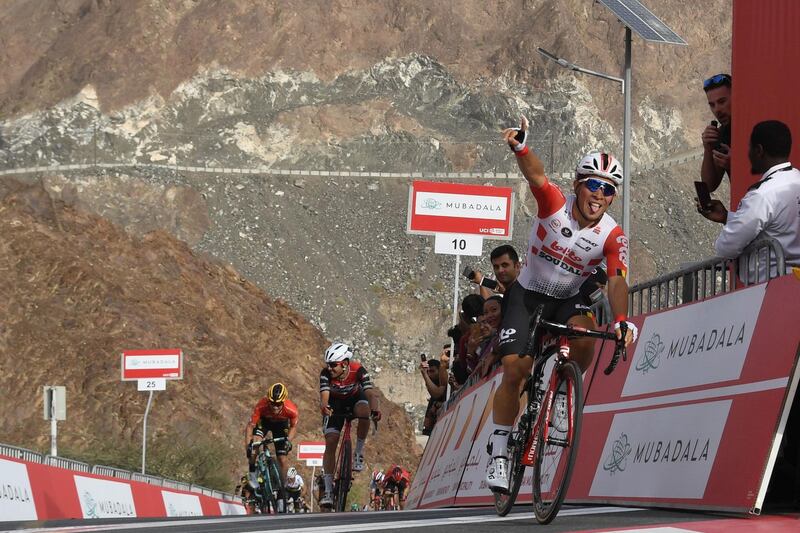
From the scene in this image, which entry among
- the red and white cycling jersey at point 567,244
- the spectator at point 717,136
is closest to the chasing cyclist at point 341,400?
the spectator at point 717,136

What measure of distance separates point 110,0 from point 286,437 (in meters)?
81.6

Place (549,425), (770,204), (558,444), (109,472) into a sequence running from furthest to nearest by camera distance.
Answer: (109,472)
(770,204)
(549,425)
(558,444)

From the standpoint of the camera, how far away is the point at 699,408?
26.0 ft

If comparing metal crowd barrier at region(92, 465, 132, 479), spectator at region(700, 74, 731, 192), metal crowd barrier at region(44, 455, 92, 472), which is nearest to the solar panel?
metal crowd barrier at region(92, 465, 132, 479)

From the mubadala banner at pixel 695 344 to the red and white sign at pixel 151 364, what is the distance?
826 inches

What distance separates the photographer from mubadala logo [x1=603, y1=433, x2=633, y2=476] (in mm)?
8766

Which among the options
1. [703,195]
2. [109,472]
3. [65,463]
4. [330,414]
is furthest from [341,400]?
[703,195]

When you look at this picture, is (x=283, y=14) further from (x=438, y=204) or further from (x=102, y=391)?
(x=438, y=204)

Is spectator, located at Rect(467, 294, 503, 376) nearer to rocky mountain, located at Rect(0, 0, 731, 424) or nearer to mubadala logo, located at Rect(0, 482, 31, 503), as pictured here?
mubadala logo, located at Rect(0, 482, 31, 503)

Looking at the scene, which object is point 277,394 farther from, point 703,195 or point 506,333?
point 506,333

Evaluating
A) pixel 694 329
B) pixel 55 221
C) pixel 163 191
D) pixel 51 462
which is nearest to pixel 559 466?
pixel 694 329

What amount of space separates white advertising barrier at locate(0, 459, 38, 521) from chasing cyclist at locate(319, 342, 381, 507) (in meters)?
3.75

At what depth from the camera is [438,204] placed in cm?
2012

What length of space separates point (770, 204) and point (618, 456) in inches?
80.2
